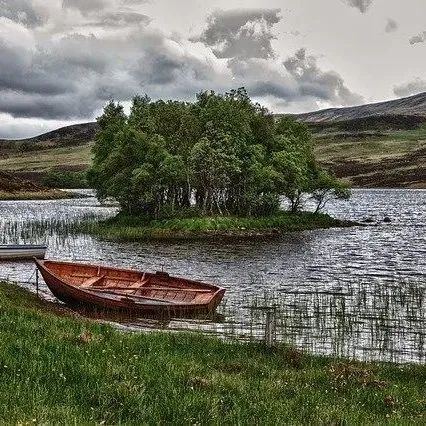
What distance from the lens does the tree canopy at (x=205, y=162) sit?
260ft

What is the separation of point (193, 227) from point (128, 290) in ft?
141

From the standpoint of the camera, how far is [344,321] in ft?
90.0

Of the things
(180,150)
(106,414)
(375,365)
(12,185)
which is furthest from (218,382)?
(12,185)

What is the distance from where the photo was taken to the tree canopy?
7912 cm

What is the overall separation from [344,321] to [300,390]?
13.9m

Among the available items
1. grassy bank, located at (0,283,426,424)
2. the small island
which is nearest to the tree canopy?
the small island

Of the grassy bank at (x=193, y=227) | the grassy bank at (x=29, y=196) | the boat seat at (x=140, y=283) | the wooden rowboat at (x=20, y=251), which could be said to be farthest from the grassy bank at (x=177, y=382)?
the grassy bank at (x=29, y=196)

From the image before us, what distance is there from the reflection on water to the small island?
24.4ft

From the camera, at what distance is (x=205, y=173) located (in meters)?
80.4

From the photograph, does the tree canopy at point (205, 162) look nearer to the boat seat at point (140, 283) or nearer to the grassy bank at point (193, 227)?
the grassy bank at point (193, 227)

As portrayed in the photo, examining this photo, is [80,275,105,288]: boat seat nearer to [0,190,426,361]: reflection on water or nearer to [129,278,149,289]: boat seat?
[129,278,149,289]: boat seat

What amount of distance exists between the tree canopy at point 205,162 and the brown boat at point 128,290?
4060cm

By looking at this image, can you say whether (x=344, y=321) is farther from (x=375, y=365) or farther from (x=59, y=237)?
(x=59, y=237)

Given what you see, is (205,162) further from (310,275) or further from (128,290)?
(128,290)
